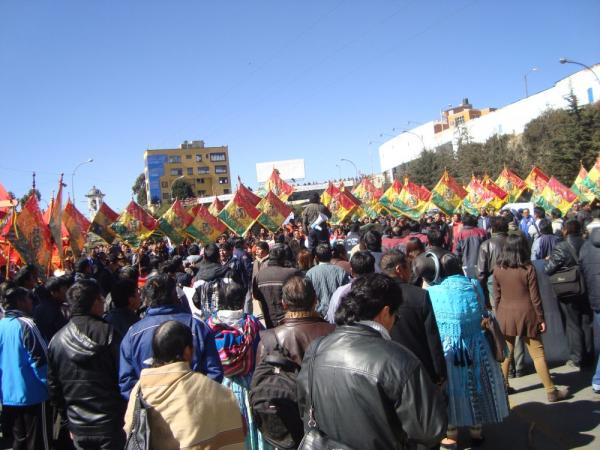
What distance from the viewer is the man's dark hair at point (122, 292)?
4438 mm

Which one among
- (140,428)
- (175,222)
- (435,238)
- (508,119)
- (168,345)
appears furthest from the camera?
(508,119)

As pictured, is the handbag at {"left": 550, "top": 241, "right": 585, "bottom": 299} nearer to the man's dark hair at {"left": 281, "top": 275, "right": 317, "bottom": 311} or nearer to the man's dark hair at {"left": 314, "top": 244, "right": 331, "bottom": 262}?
the man's dark hair at {"left": 314, "top": 244, "right": 331, "bottom": 262}

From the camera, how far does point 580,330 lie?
6.64m

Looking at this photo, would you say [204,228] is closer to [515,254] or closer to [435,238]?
[435,238]

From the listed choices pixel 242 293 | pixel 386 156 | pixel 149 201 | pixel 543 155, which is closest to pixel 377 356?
pixel 242 293

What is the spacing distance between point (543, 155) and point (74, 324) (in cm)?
4695

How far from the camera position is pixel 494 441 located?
4945 millimetres

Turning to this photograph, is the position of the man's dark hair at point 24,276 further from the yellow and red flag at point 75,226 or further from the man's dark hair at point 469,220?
the man's dark hair at point 469,220

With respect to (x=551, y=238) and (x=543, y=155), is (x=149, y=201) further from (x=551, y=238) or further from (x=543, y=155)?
(x=551, y=238)

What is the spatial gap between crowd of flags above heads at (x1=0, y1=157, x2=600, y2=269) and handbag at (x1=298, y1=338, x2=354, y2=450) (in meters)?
8.25

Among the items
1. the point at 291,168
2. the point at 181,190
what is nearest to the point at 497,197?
the point at 181,190

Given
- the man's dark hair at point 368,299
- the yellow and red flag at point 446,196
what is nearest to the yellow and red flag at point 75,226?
the man's dark hair at point 368,299

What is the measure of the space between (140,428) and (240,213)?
14926mm

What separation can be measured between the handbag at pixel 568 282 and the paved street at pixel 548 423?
1.03m
